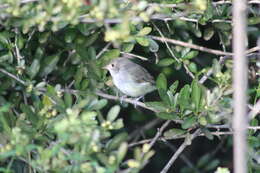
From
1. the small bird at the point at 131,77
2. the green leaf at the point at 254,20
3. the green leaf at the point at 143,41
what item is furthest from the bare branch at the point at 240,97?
the small bird at the point at 131,77

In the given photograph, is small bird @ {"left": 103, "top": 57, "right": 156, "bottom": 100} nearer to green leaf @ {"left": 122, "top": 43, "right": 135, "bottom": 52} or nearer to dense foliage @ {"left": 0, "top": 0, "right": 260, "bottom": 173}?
dense foliage @ {"left": 0, "top": 0, "right": 260, "bottom": 173}

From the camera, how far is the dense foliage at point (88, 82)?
2.43 metres

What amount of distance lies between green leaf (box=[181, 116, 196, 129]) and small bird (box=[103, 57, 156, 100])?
1.20m

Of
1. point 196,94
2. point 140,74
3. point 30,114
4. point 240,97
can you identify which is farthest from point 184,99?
point 240,97

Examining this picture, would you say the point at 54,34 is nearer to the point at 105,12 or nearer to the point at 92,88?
the point at 92,88

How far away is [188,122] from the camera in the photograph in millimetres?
3094

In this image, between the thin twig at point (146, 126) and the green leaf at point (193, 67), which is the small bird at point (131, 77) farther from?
the green leaf at point (193, 67)

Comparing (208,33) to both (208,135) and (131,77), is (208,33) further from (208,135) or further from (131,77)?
(208,135)

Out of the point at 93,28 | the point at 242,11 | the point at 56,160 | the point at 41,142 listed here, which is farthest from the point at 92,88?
the point at 242,11

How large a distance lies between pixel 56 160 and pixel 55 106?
60 centimetres

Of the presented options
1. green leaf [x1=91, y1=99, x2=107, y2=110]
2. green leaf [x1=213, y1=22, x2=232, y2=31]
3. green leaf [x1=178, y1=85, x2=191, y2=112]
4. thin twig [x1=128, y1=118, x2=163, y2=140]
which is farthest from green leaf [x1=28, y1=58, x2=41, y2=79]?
thin twig [x1=128, y1=118, x2=163, y2=140]

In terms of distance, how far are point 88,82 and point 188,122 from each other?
2.55ft

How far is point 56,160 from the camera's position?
7.86 ft

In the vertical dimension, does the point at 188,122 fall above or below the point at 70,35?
below
